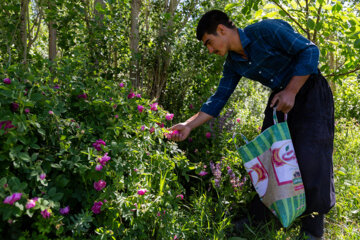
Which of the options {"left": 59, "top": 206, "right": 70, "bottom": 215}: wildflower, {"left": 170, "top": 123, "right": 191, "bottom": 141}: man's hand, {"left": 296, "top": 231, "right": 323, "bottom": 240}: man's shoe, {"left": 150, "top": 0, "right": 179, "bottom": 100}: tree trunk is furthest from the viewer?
{"left": 150, "top": 0, "right": 179, "bottom": 100}: tree trunk

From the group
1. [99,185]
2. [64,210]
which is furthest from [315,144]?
[64,210]

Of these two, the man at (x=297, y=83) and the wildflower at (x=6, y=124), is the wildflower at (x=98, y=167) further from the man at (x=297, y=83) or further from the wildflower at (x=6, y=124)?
the man at (x=297, y=83)

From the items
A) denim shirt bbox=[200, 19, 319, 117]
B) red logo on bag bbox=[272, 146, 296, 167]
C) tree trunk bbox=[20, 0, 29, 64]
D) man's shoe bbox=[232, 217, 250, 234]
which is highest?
tree trunk bbox=[20, 0, 29, 64]

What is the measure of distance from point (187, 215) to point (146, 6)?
2358 millimetres

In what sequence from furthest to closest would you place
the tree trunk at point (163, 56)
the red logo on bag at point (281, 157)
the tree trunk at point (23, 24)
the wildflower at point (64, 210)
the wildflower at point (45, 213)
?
the tree trunk at point (163, 56) → the tree trunk at point (23, 24) → the red logo on bag at point (281, 157) → the wildflower at point (64, 210) → the wildflower at point (45, 213)

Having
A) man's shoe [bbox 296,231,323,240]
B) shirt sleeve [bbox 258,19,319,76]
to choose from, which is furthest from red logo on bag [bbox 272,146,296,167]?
man's shoe [bbox 296,231,323,240]

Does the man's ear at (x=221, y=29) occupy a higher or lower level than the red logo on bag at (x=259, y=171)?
higher

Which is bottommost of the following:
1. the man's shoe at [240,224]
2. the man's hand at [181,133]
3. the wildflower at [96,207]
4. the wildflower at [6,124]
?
the man's shoe at [240,224]

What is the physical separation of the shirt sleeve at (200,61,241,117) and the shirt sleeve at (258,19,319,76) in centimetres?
43

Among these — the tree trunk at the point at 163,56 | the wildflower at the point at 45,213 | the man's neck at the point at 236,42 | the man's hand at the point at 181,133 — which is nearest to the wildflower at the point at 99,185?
the wildflower at the point at 45,213

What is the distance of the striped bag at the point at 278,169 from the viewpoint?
73.1 inches

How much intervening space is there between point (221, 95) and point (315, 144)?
765 mm

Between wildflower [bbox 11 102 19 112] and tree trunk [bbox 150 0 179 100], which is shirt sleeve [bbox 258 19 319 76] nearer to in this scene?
tree trunk [bbox 150 0 179 100]

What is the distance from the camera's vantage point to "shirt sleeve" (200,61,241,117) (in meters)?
2.36
